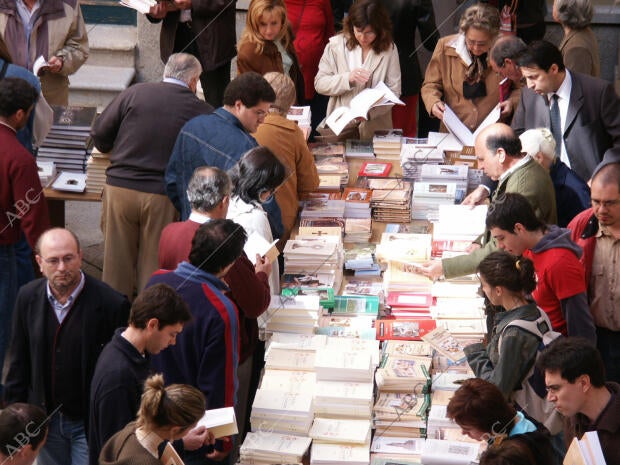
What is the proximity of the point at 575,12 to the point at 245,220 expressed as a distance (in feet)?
12.7

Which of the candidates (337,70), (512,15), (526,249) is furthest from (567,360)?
(512,15)

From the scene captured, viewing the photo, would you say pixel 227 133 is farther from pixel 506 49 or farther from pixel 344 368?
pixel 506 49

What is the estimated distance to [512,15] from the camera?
9.92 meters

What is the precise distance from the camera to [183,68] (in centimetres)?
767

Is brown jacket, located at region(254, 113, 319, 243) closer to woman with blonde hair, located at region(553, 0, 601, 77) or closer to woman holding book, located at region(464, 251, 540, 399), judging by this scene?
woman holding book, located at region(464, 251, 540, 399)

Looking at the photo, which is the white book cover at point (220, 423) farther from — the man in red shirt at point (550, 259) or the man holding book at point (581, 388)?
the man in red shirt at point (550, 259)

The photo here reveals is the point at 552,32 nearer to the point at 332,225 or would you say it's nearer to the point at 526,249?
the point at 332,225

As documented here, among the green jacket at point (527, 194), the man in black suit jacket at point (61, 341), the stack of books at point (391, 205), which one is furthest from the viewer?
the stack of books at point (391, 205)

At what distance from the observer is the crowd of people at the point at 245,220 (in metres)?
4.96

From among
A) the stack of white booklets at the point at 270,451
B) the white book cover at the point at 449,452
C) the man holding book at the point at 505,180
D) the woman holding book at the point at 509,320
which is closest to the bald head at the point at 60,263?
the stack of white booklets at the point at 270,451

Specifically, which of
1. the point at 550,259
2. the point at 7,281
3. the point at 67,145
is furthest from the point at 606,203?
the point at 67,145

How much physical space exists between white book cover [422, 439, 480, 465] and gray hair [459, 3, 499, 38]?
3.99 metres

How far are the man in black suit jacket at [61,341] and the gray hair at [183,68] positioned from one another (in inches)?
87.3

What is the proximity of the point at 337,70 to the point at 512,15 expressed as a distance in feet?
6.03
